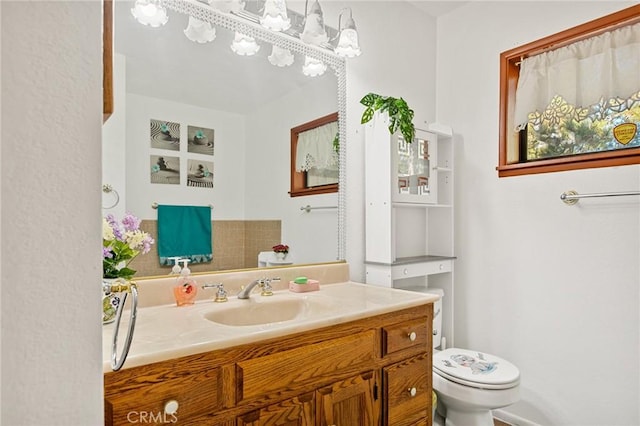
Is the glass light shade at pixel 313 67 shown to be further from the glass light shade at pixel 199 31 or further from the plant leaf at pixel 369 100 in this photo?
the glass light shade at pixel 199 31

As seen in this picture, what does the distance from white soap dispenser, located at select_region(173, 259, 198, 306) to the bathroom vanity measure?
4cm

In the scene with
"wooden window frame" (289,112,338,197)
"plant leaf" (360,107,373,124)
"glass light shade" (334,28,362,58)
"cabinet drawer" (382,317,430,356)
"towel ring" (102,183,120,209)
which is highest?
"glass light shade" (334,28,362,58)

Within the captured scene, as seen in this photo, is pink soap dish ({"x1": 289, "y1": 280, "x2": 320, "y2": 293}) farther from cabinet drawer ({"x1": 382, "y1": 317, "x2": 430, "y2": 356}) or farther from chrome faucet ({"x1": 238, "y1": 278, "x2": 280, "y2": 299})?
cabinet drawer ({"x1": 382, "y1": 317, "x2": 430, "y2": 356})

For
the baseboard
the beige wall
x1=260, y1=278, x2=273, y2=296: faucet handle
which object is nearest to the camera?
the beige wall

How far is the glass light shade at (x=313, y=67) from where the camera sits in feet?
6.41

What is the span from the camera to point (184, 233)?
5.14 feet

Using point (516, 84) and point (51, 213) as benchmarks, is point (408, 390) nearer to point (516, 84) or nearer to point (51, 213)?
point (51, 213)

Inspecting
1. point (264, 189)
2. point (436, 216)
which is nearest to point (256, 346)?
point (264, 189)

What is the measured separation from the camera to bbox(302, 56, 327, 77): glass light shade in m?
1.96

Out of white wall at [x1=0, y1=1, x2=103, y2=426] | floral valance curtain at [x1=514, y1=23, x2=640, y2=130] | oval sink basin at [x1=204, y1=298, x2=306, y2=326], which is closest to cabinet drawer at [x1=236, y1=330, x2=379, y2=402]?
oval sink basin at [x1=204, y1=298, x2=306, y2=326]

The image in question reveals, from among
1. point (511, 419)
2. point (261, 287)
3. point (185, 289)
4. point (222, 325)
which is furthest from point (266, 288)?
point (511, 419)

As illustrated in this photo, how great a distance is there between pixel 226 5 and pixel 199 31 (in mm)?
153

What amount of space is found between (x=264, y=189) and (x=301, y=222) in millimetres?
254

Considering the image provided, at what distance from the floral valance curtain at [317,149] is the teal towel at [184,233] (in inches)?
21.6
